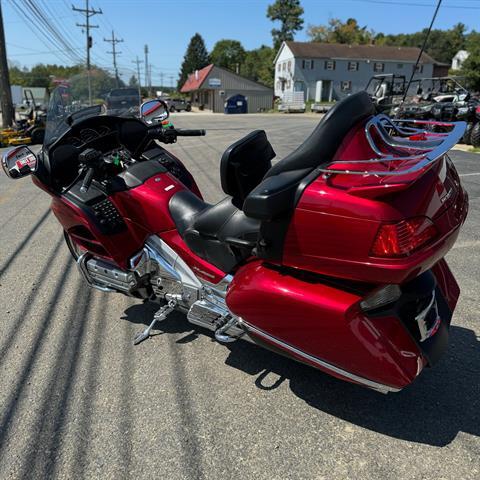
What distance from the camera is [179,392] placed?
259cm

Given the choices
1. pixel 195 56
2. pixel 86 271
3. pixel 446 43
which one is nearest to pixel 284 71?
pixel 195 56

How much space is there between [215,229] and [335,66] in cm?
5576

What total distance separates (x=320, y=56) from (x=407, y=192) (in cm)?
5593

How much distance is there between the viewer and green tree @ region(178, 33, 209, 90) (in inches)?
3585

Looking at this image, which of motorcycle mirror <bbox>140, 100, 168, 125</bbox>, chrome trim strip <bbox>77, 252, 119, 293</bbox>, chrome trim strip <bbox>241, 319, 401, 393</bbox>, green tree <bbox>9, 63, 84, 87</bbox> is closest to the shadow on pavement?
chrome trim strip <bbox>241, 319, 401, 393</bbox>

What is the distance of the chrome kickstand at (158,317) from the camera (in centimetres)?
297

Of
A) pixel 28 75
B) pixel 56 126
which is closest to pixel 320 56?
pixel 56 126

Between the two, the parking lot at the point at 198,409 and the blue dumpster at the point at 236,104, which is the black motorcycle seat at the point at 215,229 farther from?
the blue dumpster at the point at 236,104

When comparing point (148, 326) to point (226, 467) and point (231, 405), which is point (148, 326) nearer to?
point (231, 405)

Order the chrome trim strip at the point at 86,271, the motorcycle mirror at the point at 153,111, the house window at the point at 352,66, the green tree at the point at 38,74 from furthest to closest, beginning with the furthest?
1. the green tree at the point at 38,74
2. the house window at the point at 352,66
3. the motorcycle mirror at the point at 153,111
4. the chrome trim strip at the point at 86,271

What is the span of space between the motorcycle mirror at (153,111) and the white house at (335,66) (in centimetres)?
5202

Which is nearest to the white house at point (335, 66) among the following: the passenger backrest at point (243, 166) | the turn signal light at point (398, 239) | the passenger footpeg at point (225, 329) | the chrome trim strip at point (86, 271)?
the chrome trim strip at point (86, 271)

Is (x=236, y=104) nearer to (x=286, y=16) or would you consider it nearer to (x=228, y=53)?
(x=286, y=16)

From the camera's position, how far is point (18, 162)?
117 inches
